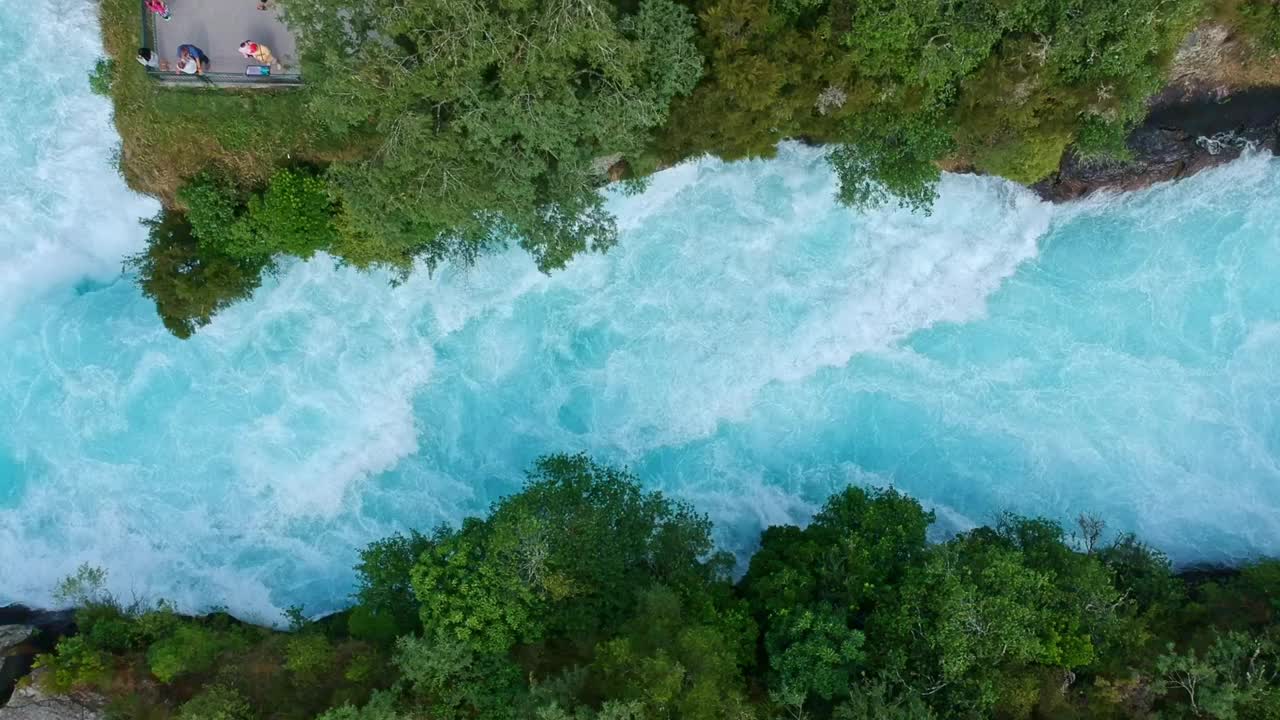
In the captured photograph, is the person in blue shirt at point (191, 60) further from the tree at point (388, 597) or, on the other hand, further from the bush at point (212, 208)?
the tree at point (388, 597)

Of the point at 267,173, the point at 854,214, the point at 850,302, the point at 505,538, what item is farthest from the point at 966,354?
the point at 267,173

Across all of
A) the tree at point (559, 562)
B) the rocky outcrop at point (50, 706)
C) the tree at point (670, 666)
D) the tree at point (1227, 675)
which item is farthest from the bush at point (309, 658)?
the tree at point (1227, 675)

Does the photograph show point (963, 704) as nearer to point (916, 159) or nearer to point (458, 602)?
point (458, 602)

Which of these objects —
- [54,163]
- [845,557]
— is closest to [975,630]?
[845,557]

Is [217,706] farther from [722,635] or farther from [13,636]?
[722,635]

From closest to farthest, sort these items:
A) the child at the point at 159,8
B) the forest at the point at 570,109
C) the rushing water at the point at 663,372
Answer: the forest at the point at 570,109, the child at the point at 159,8, the rushing water at the point at 663,372
